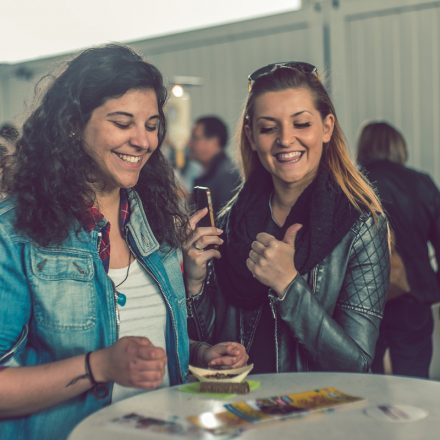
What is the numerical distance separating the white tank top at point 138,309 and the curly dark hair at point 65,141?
0.64ft

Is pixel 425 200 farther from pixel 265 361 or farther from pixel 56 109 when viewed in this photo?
pixel 56 109

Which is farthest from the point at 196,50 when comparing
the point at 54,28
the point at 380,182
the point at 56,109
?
the point at 56,109

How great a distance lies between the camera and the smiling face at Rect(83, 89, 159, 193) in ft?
6.12

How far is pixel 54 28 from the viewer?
22.3ft

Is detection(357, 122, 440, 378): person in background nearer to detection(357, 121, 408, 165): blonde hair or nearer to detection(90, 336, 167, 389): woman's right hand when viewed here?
detection(357, 121, 408, 165): blonde hair

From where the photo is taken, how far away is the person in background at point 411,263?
3.75m

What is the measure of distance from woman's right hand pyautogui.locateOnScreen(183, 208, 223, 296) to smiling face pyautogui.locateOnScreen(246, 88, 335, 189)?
283mm

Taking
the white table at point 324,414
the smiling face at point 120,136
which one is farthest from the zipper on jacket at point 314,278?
the smiling face at point 120,136

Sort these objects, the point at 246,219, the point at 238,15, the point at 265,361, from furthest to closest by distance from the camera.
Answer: the point at 238,15 < the point at 246,219 < the point at 265,361

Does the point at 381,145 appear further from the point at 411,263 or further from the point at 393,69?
the point at 393,69

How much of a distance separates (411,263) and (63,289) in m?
2.43

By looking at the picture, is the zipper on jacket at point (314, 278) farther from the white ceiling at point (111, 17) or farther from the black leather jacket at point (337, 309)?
the white ceiling at point (111, 17)

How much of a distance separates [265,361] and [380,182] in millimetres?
1853

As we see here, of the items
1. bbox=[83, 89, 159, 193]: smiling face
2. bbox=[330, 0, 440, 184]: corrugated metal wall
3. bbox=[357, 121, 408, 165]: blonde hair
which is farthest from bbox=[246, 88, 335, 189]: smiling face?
bbox=[330, 0, 440, 184]: corrugated metal wall
